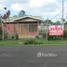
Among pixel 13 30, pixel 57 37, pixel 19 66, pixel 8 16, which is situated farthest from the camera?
pixel 8 16

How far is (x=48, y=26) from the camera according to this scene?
34.1 m

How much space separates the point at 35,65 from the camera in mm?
11797

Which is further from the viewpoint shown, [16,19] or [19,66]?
[16,19]

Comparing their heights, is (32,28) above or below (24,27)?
below

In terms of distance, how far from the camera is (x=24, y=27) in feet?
140

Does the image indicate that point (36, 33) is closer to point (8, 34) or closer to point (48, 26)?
point (8, 34)

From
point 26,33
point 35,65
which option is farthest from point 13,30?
point 35,65

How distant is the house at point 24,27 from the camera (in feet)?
138

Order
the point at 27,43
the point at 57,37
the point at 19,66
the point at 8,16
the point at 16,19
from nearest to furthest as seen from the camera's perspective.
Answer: the point at 19,66 → the point at 27,43 → the point at 57,37 → the point at 16,19 → the point at 8,16

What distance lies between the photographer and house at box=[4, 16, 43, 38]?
42.0 m

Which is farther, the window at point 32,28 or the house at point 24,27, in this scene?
the window at point 32,28

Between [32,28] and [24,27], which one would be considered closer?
[24,27]

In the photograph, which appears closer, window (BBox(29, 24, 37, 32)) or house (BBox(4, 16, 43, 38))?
house (BBox(4, 16, 43, 38))

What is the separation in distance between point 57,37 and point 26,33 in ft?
25.4
